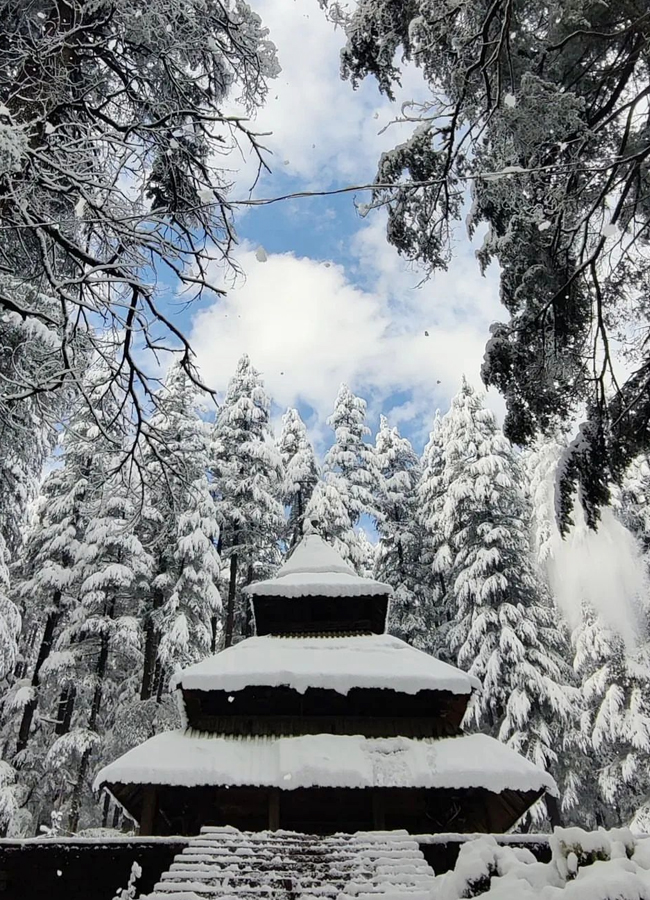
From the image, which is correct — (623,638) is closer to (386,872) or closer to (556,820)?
(556,820)

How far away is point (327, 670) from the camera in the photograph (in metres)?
9.55

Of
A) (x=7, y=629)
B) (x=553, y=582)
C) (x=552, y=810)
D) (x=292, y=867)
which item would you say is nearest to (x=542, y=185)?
(x=292, y=867)

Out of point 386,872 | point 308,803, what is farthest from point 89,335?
point 308,803

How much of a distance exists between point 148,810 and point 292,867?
3.50 meters

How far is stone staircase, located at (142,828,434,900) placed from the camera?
5.13 meters

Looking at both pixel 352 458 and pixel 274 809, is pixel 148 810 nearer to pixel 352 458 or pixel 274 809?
pixel 274 809

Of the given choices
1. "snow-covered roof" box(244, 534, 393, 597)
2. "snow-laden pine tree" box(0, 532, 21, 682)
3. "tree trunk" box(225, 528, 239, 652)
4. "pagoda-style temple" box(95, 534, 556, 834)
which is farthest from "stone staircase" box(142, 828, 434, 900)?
"tree trunk" box(225, 528, 239, 652)

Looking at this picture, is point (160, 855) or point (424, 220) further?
point (160, 855)

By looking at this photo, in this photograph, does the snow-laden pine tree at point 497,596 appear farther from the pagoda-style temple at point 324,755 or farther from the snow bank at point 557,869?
the snow bank at point 557,869

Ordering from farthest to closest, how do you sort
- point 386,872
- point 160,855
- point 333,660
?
1. point 333,660
2. point 160,855
3. point 386,872

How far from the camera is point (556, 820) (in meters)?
15.8

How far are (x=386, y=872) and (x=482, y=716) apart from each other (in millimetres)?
16211

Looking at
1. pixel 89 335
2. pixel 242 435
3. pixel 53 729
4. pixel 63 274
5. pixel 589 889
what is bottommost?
pixel 53 729

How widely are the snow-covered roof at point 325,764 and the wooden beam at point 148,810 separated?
0.53 m
